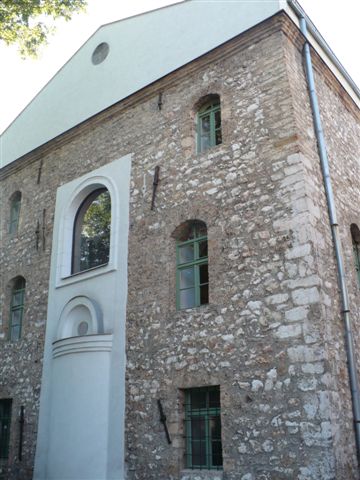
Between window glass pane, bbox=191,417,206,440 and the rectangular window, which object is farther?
the rectangular window

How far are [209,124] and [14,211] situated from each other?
20.4 ft

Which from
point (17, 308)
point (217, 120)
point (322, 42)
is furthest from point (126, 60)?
point (17, 308)

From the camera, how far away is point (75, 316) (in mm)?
10094

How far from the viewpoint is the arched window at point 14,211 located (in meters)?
13.0

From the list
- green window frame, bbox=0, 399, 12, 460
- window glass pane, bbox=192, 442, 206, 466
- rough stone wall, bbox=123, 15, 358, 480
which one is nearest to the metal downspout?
rough stone wall, bbox=123, 15, 358, 480

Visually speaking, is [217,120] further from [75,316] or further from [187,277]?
[75,316]

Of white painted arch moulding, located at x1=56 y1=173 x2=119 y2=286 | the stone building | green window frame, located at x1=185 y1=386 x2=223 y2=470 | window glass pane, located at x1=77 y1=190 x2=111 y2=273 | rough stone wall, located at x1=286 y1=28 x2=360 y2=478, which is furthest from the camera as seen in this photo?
window glass pane, located at x1=77 y1=190 x2=111 y2=273

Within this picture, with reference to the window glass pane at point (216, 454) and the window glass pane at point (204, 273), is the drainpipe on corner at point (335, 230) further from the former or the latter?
the window glass pane at point (204, 273)

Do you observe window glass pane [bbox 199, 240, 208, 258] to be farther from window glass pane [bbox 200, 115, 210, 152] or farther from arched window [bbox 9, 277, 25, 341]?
arched window [bbox 9, 277, 25, 341]

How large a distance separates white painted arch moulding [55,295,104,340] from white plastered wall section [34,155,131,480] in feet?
0.06

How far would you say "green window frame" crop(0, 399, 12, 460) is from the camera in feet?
34.7

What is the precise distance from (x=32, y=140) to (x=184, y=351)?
7.54 metres

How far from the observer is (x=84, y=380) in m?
9.08

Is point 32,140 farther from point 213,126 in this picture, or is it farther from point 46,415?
point 46,415
